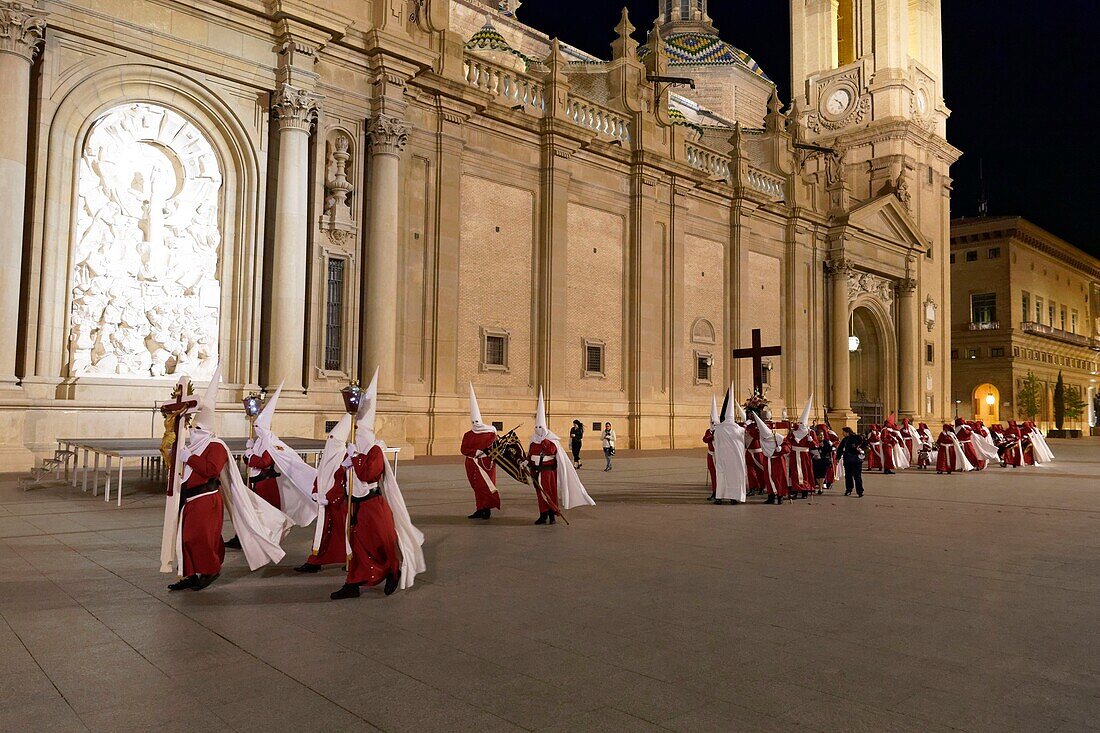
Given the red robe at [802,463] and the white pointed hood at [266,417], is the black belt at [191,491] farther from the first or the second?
the red robe at [802,463]

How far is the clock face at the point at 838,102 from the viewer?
47188mm

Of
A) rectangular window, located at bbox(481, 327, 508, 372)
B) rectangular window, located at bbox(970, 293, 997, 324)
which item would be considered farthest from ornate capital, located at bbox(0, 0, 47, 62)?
rectangular window, located at bbox(970, 293, 997, 324)

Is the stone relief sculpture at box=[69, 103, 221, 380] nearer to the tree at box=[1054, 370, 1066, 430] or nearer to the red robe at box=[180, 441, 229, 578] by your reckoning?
the red robe at box=[180, 441, 229, 578]

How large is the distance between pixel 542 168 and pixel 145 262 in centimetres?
1325

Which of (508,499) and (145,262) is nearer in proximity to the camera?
(508,499)

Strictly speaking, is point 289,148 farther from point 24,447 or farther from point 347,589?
point 347,589

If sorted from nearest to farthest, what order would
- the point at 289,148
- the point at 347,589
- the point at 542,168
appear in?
the point at 347,589, the point at 289,148, the point at 542,168

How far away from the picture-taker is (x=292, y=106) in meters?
19.6

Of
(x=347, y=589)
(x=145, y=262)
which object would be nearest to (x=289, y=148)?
(x=145, y=262)

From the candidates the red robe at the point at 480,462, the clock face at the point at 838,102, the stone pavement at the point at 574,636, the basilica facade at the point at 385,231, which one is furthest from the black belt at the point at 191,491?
the clock face at the point at 838,102

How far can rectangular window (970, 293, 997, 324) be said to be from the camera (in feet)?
208

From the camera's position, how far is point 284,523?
8000mm

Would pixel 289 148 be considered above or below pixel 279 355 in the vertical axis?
above

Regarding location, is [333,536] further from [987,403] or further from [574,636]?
[987,403]
